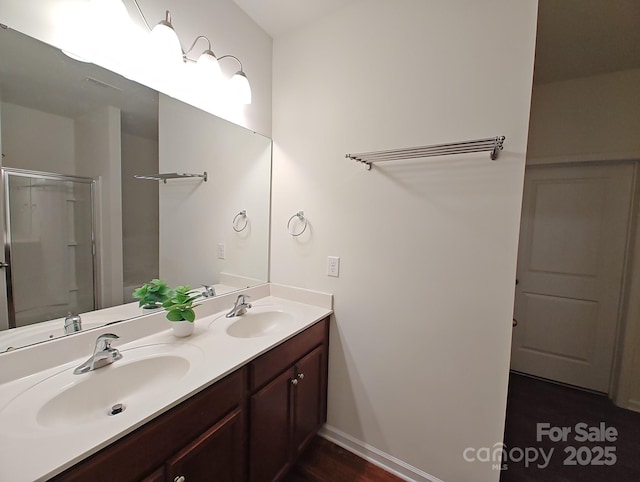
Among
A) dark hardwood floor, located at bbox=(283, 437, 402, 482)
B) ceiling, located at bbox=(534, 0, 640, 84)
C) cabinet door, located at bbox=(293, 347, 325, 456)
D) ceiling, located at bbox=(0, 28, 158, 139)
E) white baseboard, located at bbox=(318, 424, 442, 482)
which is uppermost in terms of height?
ceiling, located at bbox=(534, 0, 640, 84)

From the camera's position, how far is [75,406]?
0.84m

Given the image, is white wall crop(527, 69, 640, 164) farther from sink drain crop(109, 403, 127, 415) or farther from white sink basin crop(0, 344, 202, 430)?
sink drain crop(109, 403, 127, 415)

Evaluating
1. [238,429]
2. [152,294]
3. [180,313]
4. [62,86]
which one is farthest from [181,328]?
[62,86]

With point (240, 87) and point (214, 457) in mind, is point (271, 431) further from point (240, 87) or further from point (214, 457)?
point (240, 87)

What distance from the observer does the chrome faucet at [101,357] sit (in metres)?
0.92

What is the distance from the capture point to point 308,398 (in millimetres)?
1515

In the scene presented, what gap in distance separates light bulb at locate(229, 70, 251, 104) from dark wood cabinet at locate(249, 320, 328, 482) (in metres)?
1.45

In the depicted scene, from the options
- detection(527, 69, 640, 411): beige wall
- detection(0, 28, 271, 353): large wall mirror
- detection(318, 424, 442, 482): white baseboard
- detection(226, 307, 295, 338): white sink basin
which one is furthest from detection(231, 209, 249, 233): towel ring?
detection(527, 69, 640, 411): beige wall

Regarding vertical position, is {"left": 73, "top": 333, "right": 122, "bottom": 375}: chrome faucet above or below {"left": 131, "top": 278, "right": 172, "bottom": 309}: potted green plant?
below

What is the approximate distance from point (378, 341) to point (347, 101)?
147 centimetres

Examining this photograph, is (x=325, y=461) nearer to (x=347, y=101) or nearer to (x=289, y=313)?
(x=289, y=313)

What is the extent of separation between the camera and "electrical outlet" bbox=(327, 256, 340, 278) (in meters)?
1.64

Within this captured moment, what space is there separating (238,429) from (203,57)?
1.78 metres

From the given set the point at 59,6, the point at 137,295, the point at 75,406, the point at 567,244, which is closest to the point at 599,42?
the point at 567,244
